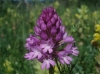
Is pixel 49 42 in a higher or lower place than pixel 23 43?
higher

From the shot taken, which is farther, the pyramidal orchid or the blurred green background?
the blurred green background

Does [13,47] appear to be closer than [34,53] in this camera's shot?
No

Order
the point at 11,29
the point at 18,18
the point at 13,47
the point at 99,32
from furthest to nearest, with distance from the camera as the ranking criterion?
the point at 18,18
the point at 11,29
the point at 13,47
the point at 99,32

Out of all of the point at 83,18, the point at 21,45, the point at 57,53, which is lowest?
the point at 21,45

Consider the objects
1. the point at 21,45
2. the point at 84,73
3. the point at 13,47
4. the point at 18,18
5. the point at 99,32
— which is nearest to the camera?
the point at 99,32

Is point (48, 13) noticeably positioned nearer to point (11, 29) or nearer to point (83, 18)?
point (83, 18)

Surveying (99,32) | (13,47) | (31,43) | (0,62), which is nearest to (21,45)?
(13,47)

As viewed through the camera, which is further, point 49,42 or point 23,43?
point 23,43

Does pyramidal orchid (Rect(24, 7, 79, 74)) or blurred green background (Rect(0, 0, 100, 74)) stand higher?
pyramidal orchid (Rect(24, 7, 79, 74))

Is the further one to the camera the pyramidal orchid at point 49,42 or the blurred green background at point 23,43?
the blurred green background at point 23,43

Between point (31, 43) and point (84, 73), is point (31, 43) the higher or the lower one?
the higher one

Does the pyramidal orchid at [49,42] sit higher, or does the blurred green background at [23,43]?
the pyramidal orchid at [49,42]
